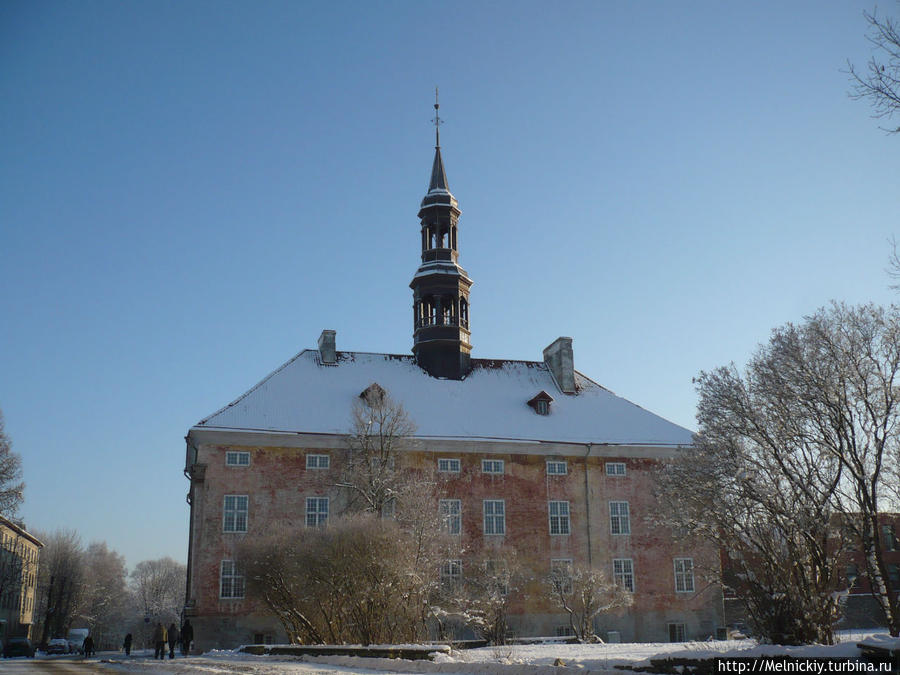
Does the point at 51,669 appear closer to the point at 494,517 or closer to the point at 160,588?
the point at 494,517

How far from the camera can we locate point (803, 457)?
2458 cm

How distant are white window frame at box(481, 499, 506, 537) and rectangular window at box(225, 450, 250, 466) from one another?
11456 millimetres

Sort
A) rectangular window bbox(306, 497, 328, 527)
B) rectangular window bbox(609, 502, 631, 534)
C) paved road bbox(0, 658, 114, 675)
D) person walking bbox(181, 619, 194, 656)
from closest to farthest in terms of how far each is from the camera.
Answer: paved road bbox(0, 658, 114, 675), person walking bbox(181, 619, 194, 656), rectangular window bbox(306, 497, 328, 527), rectangular window bbox(609, 502, 631, 534)

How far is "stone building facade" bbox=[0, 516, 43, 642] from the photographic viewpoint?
57.8 meters

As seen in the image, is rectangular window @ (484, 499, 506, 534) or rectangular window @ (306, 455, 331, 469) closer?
rectangular window @ (306, 455, 331, 469)

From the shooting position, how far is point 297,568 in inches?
1070

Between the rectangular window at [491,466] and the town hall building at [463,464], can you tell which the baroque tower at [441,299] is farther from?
the rectangular window at [491,466]

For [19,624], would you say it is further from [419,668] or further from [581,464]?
[419,668]

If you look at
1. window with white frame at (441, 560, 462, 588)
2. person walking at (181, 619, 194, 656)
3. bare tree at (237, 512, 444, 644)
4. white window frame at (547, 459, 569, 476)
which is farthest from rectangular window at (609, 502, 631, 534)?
person walking at (181, 619, 194, 656)

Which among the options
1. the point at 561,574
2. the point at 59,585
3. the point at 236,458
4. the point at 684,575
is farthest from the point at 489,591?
the point at 59,585

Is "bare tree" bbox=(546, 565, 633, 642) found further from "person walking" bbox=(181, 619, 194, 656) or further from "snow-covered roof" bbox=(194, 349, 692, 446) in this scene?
"person walking" bbox=(181, 619, 194, 656)

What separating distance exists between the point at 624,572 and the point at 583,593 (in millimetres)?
6640

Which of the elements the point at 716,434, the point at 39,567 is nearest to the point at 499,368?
the point at 716,434

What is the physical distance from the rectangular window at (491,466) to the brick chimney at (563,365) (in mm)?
7373
